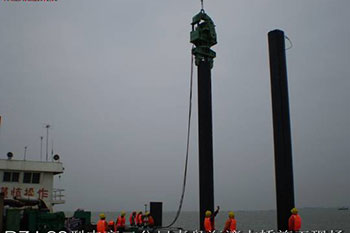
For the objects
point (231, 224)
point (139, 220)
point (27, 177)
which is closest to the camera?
point (231, 224)

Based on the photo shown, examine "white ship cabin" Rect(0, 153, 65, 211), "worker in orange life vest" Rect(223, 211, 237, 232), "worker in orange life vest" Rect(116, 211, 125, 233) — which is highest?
"white ship cabin" Rect(0, 153, 65, 211)

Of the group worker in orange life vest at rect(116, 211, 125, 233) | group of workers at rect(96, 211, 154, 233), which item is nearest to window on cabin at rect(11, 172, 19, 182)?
group of workers at rect(96, 211, 154, 233)

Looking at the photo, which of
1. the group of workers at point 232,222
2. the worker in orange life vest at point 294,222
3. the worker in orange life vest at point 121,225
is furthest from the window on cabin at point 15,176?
the worker in orange life vest at point 294,222

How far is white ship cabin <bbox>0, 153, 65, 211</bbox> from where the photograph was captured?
2566 cm

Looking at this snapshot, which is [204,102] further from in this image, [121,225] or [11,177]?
[11,177]

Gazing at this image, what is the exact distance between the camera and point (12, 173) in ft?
85.5

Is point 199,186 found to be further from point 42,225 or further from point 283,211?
point 42,225

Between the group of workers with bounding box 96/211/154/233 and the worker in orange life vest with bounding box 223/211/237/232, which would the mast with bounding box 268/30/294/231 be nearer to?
the worker in orange life vest with bounding box 223/211/237/232

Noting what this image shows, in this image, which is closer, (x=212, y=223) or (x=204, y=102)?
(x=212, y=223)

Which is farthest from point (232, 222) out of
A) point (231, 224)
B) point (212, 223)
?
point (212, 223)

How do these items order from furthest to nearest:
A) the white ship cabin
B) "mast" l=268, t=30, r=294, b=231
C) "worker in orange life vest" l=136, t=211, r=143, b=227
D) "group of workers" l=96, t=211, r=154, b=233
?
1. the white ship cabin
2. "worker in orange life vest" l=136, t=211, r=143, b=227
3. "group of workers" l=96, t=211, r=154, b=233
4. "mast" l=268, t=30, r=294, b=231

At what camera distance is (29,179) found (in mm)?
26312

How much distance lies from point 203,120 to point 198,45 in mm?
3842

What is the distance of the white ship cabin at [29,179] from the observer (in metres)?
25.7
